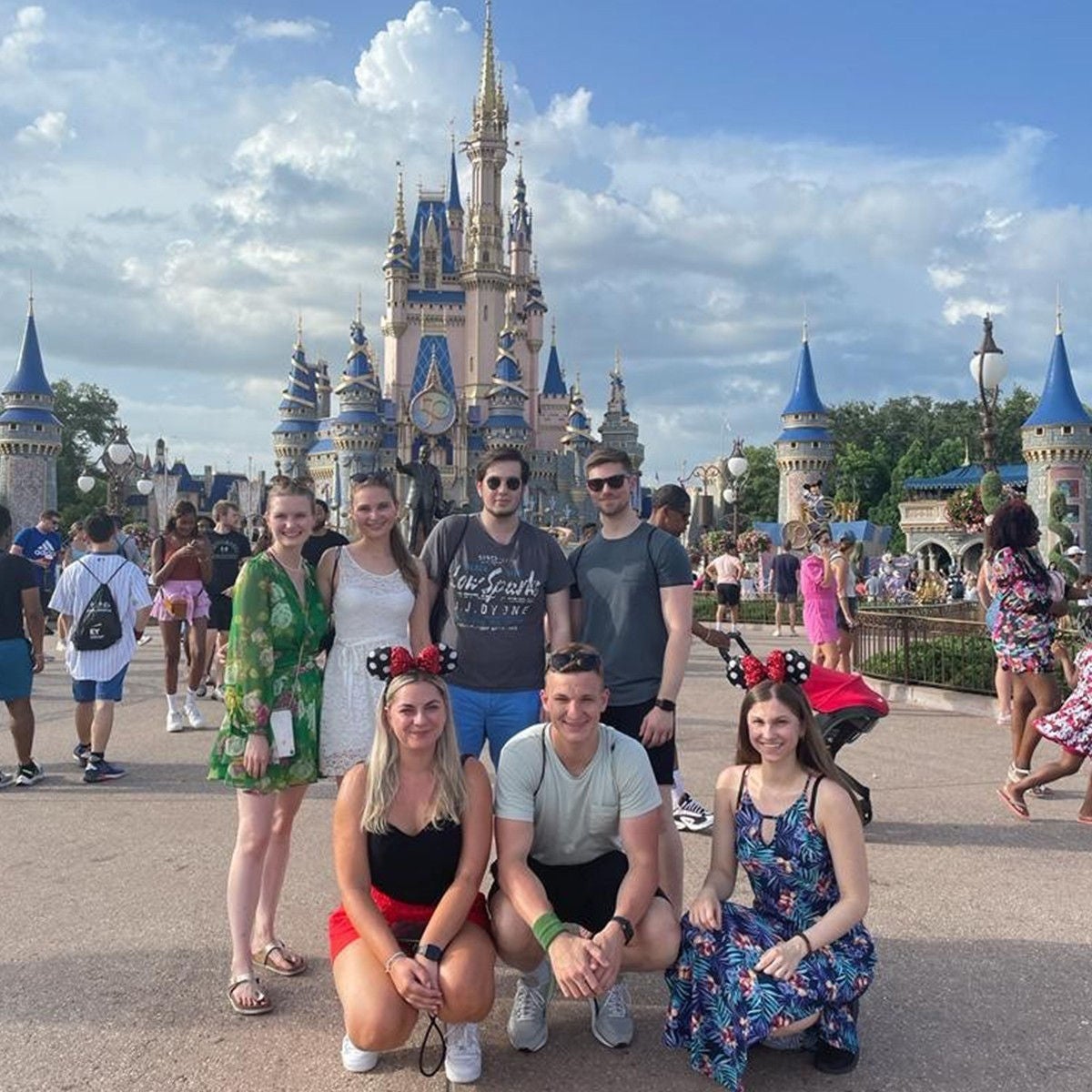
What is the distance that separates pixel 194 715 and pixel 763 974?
658cm

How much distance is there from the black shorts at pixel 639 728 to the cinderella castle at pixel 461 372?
55.5 m

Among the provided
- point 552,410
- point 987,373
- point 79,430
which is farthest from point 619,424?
point 987,373

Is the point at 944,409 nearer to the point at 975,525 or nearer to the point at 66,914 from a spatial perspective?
the point at 975,525

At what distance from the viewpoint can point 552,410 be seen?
232ft

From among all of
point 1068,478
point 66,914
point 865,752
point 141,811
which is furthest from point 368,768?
point 1068,478

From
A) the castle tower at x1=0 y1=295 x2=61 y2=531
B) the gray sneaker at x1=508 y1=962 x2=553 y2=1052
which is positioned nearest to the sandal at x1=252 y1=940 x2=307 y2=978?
the gray sneaker at x1=508 y1=962 x2=553 y2=1052

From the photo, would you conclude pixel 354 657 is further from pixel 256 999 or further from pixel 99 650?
pixel 99 650

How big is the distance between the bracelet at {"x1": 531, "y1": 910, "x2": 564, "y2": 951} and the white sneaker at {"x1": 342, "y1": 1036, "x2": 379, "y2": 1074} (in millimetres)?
570

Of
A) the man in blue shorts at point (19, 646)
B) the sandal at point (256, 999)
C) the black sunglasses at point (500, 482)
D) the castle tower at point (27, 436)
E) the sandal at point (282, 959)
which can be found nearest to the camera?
the sandal at point (256, 999)

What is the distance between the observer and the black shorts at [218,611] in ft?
28.2

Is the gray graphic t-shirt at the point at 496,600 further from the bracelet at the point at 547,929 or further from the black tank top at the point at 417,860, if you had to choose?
the bracelet at the point at 547,929

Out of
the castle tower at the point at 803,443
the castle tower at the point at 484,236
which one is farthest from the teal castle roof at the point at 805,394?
the castle tower at the point at 484,236

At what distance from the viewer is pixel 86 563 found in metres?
6.66

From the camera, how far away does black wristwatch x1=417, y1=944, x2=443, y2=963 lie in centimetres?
292
